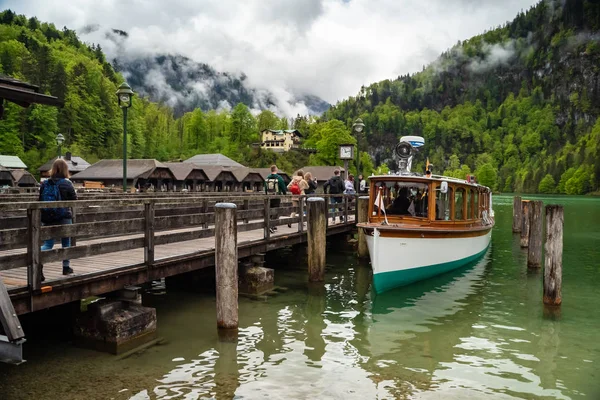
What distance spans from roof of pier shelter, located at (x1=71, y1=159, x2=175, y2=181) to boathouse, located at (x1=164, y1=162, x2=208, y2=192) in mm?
1449

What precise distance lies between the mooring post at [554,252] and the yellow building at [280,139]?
13343 centimetres

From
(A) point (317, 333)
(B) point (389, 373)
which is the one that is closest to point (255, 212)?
(A) point (317, 333)

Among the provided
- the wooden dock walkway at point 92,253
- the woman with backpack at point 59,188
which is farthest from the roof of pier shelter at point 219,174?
the woman with backpack at point 59,188

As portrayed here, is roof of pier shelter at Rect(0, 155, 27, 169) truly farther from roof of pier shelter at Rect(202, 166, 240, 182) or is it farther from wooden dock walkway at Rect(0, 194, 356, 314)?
wooden dock walkway at Rect(0, 194, 356, 314)

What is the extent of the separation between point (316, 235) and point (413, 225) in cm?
300

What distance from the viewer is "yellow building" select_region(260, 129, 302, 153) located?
146 meters

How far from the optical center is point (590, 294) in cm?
1478

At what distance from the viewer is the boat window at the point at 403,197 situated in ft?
50.3

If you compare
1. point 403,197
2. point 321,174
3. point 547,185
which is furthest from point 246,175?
point 547,185

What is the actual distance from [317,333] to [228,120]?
477 ft

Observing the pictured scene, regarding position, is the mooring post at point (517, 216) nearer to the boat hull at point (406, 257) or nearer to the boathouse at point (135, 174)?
the boat hull at point (406, 257)

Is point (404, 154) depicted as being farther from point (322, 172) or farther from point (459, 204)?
point (322, 172)

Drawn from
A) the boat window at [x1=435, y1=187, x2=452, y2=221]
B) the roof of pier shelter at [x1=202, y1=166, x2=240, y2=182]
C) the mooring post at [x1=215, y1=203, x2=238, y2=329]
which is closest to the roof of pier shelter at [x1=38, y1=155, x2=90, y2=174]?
the roof of pier shelter at [x1=202, y1=166, x2=240, y2=182]

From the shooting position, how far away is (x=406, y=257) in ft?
47.3
